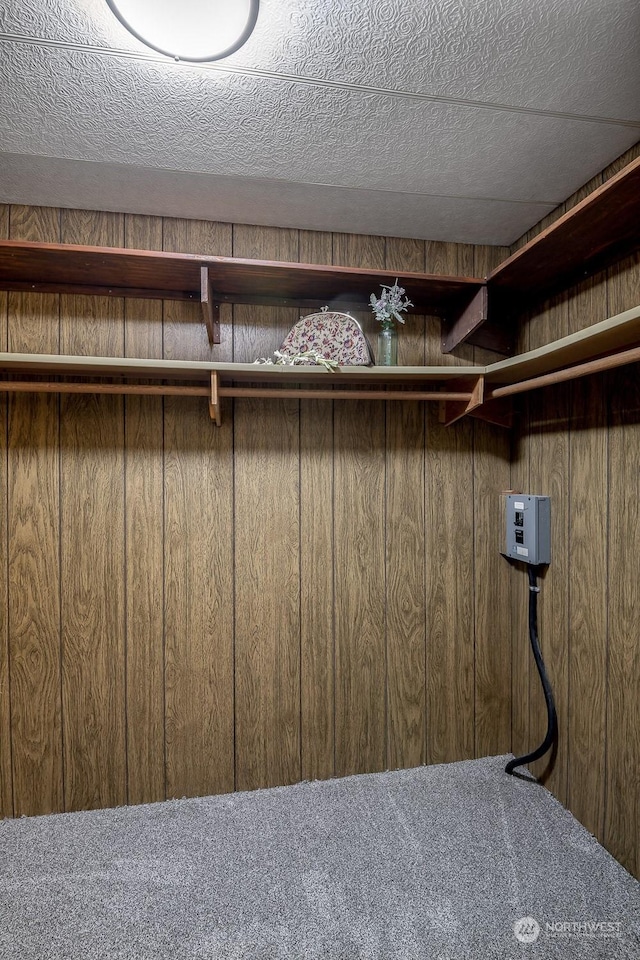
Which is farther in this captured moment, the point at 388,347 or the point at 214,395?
the point at 388,347

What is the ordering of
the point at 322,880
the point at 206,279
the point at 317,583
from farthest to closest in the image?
1. the point at 317,583
2. the point at 206,279
3. the point at 322,880

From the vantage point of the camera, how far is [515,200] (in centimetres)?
177

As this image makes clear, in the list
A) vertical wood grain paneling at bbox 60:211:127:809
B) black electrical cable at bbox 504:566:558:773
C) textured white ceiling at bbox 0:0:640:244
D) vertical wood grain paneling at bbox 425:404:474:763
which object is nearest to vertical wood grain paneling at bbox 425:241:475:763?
vertical wood grain paneling at bbox 425:404:474:763

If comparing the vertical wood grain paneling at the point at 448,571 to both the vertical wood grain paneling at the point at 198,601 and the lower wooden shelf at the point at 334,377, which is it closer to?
the lower wooden shelf at the point at 334,377

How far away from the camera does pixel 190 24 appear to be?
1033 millimetres

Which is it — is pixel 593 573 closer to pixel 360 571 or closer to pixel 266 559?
pixel 360 571

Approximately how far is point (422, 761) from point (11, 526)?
79.2 inches

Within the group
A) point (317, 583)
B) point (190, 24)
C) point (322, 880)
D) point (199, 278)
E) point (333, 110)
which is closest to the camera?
point (190, 24)

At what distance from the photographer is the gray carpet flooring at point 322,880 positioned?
1.31 m

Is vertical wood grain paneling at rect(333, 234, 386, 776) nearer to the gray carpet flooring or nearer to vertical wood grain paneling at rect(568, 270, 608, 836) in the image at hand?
the gray carpet flooring

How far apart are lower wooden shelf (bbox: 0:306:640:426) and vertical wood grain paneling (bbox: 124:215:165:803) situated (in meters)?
0.17

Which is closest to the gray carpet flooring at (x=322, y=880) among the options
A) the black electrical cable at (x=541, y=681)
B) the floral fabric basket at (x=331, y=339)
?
the black electrical cable at (x=541, y=681)

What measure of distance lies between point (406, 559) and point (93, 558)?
51.9 inches

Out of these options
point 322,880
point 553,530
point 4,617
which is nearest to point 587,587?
point 553,530
